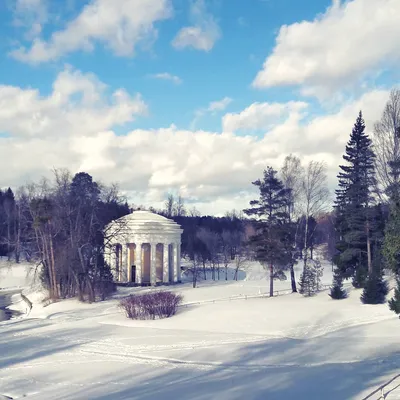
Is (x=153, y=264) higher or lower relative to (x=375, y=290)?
higher

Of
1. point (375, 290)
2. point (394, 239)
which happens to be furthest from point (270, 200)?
point (394, 239)

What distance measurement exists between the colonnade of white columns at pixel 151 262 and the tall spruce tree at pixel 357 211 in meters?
23.3

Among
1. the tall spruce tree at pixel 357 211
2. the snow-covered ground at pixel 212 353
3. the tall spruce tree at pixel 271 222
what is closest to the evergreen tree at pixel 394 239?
the snow-covered ground at pixel 212 353

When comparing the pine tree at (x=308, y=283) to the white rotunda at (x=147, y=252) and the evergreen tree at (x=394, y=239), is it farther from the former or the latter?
the white rotunda at (x=147, y=252)

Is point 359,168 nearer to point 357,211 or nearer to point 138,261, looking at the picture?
point 357,211

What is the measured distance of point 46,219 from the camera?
39.3 meters

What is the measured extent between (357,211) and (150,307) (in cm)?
1626

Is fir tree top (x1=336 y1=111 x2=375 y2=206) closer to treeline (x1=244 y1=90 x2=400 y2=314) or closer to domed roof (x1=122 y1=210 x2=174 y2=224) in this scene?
treeline (x1=244 y1=90 x2=400 y2=314)

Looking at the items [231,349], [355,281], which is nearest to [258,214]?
[355,281]

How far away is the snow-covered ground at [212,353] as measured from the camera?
13.4 metres

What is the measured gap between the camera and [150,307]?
29266mm

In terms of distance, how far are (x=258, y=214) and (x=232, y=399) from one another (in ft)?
86.3

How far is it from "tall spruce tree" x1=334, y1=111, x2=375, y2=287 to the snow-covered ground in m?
2.97

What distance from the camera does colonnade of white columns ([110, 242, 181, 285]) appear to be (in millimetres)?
52625
